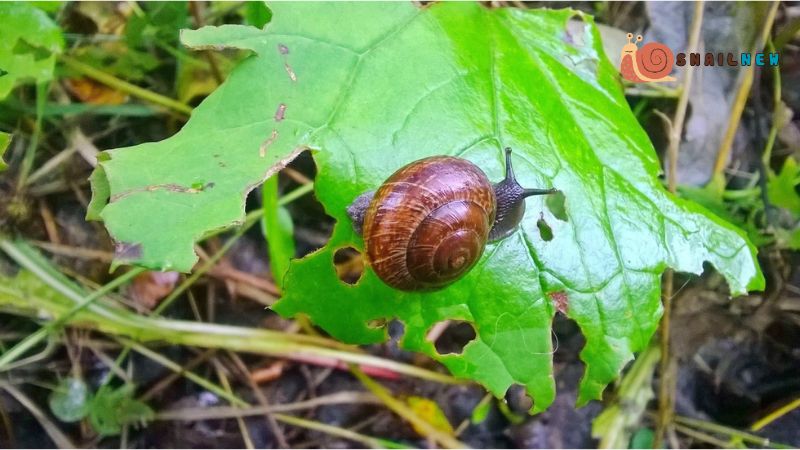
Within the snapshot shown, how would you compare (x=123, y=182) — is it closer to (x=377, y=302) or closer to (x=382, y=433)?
(x=377, y=302)

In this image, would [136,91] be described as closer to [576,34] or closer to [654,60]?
[576,34]

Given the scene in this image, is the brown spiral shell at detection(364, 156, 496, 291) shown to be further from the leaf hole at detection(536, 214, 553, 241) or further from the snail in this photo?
the leaf hole at detection(536, 214, 553, 241)

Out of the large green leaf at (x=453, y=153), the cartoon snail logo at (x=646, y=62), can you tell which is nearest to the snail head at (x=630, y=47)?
the cartoon snail logo at (x=646, y=62)

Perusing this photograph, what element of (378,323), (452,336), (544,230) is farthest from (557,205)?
(452,336)

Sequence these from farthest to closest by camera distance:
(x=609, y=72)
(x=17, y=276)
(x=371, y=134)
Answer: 1. (x=17, y=276)
2. (x=609, y=72)
3. (x=371, y=134)

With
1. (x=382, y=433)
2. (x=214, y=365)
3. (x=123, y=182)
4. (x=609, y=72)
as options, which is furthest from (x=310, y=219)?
(x=609, y=72)

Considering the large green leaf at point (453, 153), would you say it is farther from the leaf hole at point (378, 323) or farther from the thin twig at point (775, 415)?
the thin twig at point (775, 415)

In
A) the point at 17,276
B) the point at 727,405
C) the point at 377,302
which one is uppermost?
the point at 377,302
